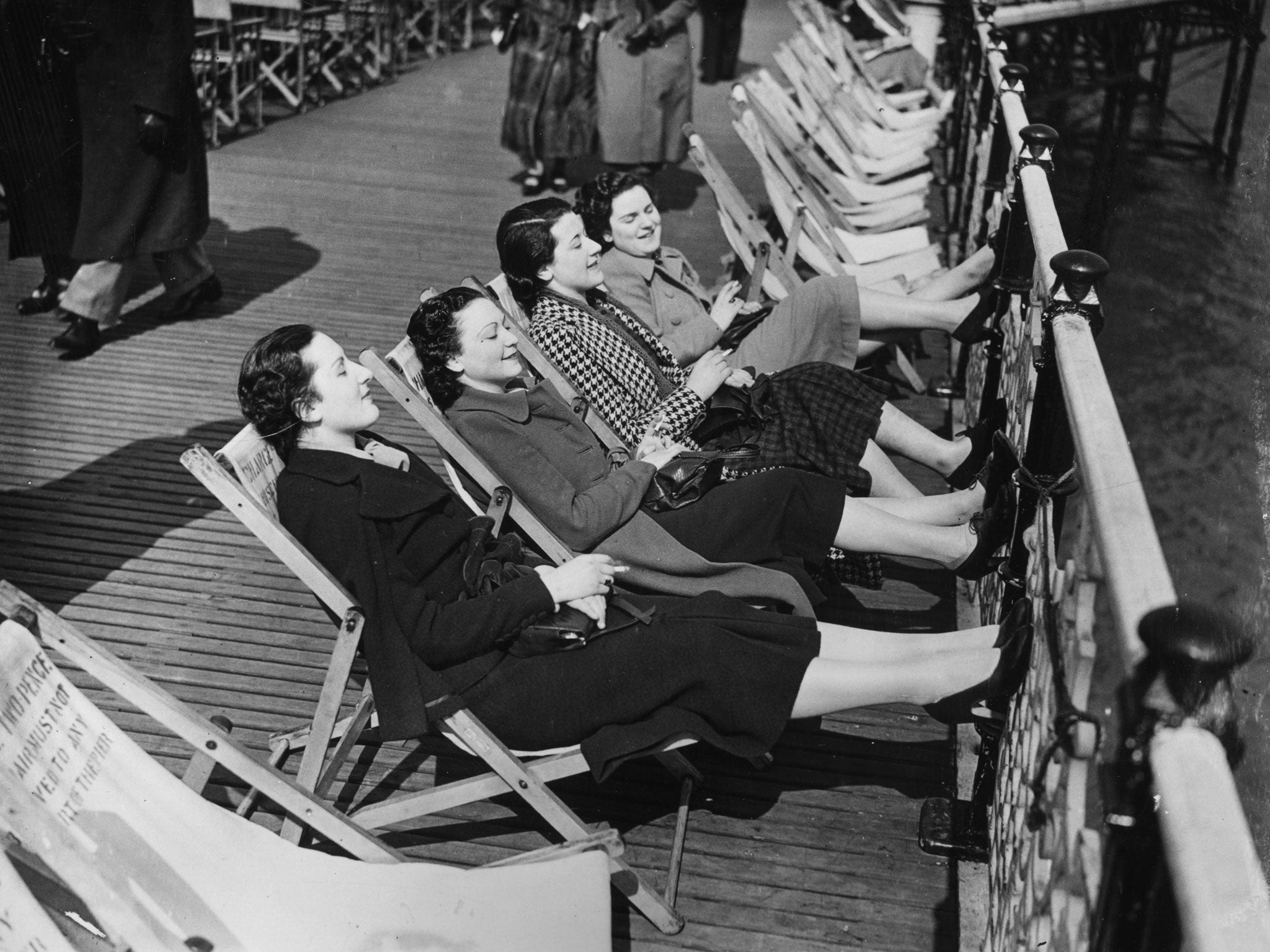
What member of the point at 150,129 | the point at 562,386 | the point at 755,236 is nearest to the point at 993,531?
the point at 562,386

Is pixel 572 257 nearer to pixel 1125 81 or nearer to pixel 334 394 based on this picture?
pixel 334 394

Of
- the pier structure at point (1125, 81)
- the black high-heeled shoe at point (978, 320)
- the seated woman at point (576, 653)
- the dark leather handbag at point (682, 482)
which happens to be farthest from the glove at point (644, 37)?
the seated woman at point (576, 653)

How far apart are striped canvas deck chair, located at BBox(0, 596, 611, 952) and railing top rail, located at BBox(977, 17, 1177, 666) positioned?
119 cm

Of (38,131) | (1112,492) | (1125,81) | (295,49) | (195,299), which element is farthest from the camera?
(295,49)

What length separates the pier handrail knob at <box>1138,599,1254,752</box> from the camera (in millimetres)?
1464

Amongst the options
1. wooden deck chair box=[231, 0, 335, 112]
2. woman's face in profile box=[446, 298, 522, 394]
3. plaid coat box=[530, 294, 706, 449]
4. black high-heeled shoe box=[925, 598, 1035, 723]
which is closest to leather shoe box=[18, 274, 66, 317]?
plaid coat box=[530, 294, 706, 449]

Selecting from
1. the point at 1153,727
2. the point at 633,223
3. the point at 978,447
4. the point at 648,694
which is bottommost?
the point at 648,694

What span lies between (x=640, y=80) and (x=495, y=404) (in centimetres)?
617

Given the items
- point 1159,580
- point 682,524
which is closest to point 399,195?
point 682,524

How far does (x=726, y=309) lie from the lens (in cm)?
498

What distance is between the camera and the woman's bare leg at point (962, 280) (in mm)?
4758

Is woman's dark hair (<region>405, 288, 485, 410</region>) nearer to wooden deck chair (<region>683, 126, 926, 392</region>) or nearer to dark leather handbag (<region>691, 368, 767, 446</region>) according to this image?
dark leather handbag (<region>691, 368, 767, 446</region>)

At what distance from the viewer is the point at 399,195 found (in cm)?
923

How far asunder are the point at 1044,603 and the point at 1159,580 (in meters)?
0.82
